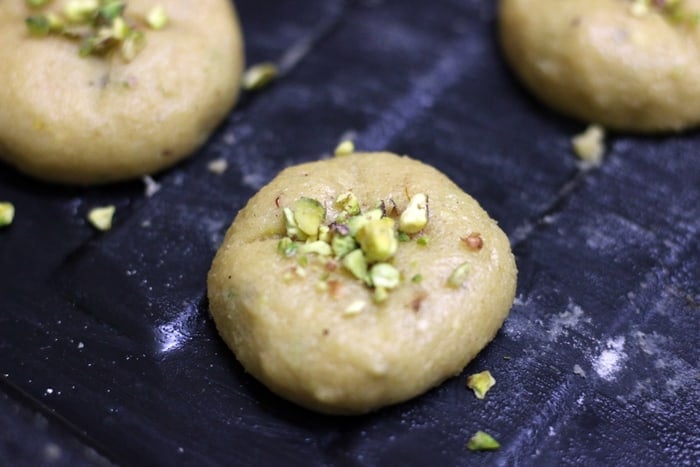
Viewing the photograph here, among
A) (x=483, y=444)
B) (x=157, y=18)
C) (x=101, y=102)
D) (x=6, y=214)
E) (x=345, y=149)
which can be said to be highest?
(x=157, y=18)

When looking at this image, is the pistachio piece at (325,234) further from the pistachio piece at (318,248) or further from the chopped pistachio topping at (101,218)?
the chopped pistachio topping at (101,218)

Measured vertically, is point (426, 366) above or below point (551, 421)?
above

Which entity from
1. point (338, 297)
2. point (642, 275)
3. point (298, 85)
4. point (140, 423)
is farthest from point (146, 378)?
point (642, 275)

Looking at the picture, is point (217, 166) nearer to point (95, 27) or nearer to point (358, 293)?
point (95, 27)

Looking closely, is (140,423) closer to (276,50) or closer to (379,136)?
(379,136)

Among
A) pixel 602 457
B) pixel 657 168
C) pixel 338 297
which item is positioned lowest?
pixel 602 457

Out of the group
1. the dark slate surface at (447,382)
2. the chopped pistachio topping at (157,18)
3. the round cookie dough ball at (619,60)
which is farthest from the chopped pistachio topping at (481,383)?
the chopped pistachio topping at (157,18)

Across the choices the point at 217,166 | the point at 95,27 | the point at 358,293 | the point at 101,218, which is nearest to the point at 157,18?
the point at 95,27
